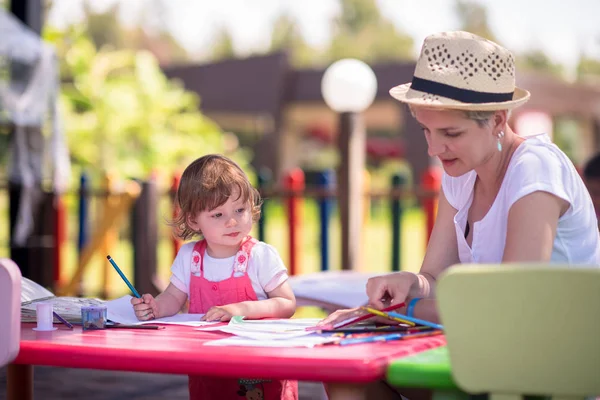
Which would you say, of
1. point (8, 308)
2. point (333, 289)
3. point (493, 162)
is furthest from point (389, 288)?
point (333, 289)

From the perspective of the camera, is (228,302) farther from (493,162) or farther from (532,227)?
(532,227)

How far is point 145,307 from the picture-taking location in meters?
2.34

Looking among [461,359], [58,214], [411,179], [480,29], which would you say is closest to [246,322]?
[461,359]

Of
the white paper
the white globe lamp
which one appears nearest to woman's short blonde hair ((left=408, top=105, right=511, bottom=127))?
the white paper

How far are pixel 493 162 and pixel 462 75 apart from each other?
0.84ft

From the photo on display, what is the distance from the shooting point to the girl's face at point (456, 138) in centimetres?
204

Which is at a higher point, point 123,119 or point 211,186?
point 123,119

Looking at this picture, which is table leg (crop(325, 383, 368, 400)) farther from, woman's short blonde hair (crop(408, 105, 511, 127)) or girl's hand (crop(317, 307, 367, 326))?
woman's short blonde hair (crop(408, 105, 511, 127))

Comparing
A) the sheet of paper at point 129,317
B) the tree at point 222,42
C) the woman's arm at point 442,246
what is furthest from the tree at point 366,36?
the sheet of paper at point 129,317

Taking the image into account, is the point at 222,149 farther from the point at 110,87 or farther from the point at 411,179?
the point at 411,179

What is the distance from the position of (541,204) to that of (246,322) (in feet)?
2.44

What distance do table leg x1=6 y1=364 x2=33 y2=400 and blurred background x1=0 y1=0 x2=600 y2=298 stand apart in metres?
3.89

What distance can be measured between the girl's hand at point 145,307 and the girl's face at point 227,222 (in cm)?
26

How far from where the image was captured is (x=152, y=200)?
672 cm
